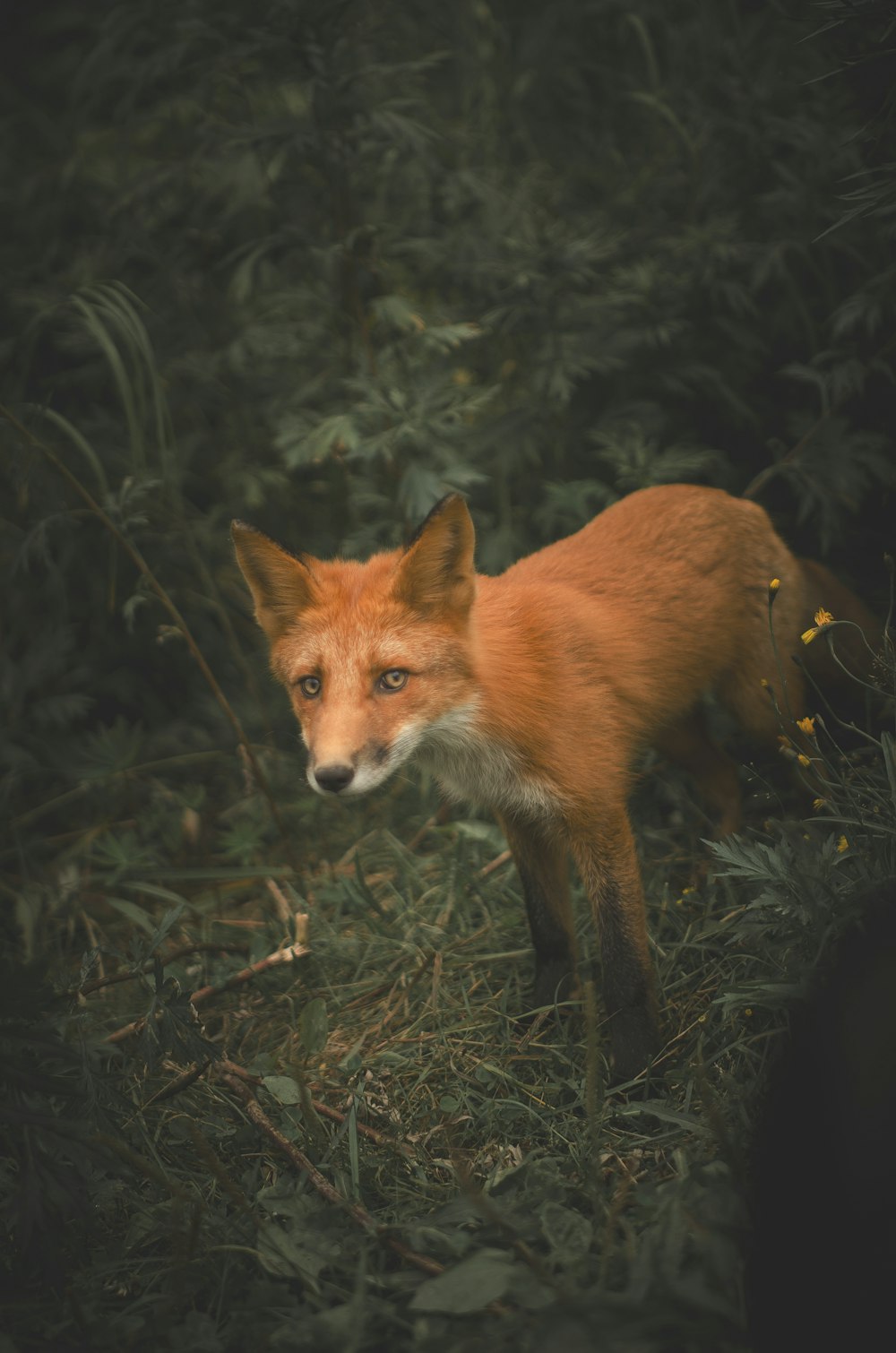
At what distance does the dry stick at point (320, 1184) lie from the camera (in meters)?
2.17

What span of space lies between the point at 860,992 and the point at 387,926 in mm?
2238

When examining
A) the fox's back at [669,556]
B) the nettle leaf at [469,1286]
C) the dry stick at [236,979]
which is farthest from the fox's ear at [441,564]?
the nettle leaf at [469,1286]

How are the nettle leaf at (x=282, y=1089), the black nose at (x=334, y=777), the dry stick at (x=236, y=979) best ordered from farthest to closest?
the dry stick at (x=236, y=979), the nettle leaf at (x=282, y=1089), the black nose at (x=334, y=777)

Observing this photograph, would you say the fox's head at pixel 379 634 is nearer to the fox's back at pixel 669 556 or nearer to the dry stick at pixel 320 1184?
the fox's back at pixel 669 556

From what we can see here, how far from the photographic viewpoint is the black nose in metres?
2.45

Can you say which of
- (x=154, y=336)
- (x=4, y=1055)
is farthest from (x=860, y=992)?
(x=154, y=336)

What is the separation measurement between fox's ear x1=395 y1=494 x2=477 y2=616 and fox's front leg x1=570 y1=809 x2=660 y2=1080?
84 cm

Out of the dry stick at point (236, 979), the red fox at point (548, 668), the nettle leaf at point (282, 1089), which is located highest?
the red fox at point (548, 668)

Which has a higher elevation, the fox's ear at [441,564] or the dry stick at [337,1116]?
the fox's ear at [441,564]

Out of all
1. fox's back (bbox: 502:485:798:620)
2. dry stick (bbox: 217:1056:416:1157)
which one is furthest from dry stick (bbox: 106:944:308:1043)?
fox's back (bbox: 502:485:798:620)

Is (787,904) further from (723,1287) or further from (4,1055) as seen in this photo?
(4,1055)

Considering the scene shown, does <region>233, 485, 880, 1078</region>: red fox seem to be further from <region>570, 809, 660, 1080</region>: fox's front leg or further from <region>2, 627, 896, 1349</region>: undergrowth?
<region>2, 627, 896, 1349</region>: undergrowth

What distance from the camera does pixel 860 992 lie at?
5.87 ft

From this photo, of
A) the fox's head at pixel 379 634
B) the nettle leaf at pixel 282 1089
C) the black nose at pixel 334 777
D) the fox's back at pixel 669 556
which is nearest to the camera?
the black nose at pixel 334 777
